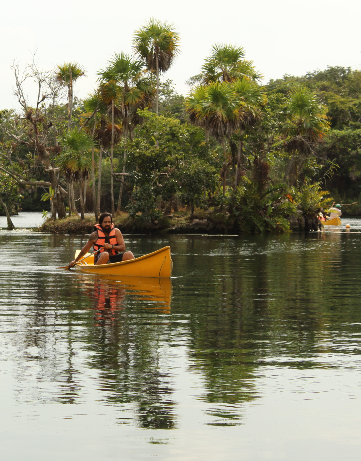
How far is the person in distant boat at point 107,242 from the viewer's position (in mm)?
15908

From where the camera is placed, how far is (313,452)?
4.95 meters

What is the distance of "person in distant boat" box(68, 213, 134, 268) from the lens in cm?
1591

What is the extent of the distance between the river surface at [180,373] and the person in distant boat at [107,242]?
5.07 ft

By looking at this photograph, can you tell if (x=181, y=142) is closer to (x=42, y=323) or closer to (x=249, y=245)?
(x=249, y=245)

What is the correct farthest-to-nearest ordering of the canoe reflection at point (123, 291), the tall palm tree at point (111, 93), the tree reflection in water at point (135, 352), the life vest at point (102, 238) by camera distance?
the tall palm tree at point (111, 93) < the life vest at point (102, 238) < the canoe reflection at point (123, 291) < the tree reflection in water at point (135, 352)

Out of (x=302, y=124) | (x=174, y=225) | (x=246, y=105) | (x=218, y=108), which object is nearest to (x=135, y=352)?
(x=218, y=108)

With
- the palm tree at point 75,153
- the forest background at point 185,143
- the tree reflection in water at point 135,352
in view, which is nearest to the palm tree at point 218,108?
the forest background at point 185,143

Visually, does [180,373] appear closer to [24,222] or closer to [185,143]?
[185,143]

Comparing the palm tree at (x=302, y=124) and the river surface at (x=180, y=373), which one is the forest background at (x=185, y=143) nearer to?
the palm tree at (x=302, y=124)

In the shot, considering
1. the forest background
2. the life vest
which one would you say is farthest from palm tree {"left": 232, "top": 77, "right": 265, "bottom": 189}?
the life vest

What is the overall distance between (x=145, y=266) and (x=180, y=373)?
9.38 meters

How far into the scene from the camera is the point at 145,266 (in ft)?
54.0

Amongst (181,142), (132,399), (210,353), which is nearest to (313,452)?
(132,399)

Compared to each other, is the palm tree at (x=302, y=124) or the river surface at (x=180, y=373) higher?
the palm tree at (x=302, y=124)
